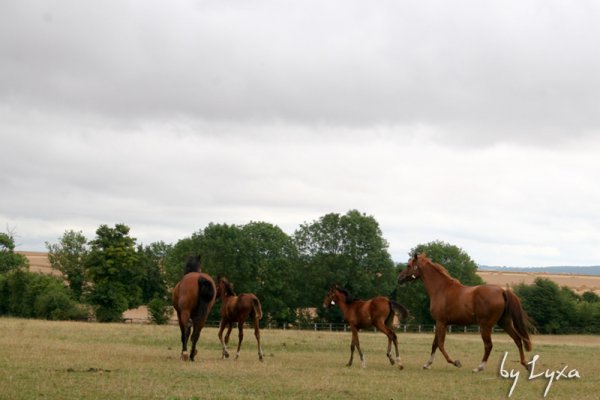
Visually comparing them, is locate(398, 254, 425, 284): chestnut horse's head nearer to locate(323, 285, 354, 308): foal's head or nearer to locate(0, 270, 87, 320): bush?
locate(323, 285, 354, 308): foal's head

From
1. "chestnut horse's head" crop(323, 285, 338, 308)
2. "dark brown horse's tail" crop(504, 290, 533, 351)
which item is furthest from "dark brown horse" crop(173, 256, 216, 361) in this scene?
"dark brown horse's tail" crop(504, 290, 533, 351)

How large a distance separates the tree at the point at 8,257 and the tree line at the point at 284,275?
18860mm

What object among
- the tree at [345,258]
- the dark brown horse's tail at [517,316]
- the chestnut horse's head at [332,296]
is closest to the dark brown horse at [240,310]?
the chestnut horse's head at [332,296]

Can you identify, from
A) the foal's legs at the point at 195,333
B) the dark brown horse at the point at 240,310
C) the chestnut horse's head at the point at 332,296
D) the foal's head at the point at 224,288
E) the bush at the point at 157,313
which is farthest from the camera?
the bush at the point at 157,313

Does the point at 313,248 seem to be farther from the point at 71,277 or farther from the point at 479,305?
the point at 479,305

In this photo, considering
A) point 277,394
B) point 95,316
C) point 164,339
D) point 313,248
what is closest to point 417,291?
point 313,248

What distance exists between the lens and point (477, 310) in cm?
1944

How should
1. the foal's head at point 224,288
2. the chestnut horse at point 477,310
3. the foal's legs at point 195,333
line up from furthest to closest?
the foal's head at point 224,288 → the foal's legs at point 195,333 → the chestnut horse at point 477,310

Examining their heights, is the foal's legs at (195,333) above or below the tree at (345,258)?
below

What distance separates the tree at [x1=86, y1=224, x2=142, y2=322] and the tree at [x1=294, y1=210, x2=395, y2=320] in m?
19.7

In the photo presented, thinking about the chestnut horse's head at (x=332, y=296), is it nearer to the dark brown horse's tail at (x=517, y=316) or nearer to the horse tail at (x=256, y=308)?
the horse tail at (x=256, y=308)

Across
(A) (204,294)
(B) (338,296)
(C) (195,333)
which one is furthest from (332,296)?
(C) (195,333)

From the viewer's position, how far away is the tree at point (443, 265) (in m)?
77.0

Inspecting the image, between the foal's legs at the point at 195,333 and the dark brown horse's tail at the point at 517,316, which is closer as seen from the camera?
the dark brown horse's tail at the point at 517,316
